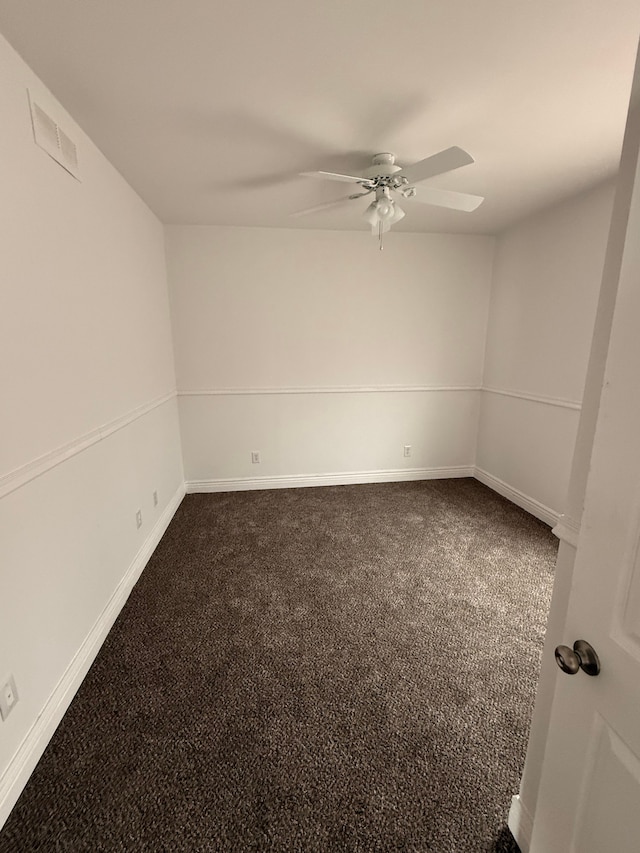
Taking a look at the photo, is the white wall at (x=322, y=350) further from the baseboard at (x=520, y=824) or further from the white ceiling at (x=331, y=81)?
the baseboard at (x=520, y=824)

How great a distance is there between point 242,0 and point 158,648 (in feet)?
8.16

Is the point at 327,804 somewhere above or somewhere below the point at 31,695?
below

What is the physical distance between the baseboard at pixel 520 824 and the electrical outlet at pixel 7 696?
1566mm

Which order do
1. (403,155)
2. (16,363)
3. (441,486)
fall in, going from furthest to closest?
(441,486) < (403,155) < (16,363)

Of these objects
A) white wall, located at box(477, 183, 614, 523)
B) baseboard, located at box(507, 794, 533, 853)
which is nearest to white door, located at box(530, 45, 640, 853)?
baseboard, located at box(507, 794, 533, 853)

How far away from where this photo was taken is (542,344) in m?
2.94

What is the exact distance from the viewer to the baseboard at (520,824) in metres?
1.00

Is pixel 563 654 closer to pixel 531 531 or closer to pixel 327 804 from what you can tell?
pixel 327 804

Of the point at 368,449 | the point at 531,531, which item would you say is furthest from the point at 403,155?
the point at 531,531

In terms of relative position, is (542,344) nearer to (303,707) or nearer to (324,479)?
(324,479)

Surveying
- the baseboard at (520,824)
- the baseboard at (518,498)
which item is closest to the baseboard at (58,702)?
the baseboard at (520,824)

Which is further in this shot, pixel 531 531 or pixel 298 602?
pixel 531 531

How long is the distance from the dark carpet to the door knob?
0.89 m

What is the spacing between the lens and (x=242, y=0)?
107cm
